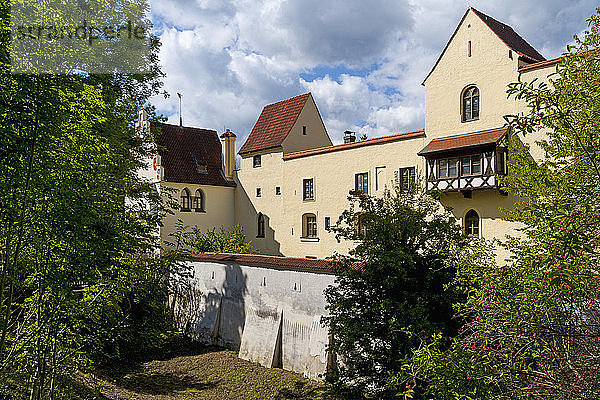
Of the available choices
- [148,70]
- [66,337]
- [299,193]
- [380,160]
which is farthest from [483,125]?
[66,337]

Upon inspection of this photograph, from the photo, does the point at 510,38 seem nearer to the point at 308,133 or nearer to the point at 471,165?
the point at 471,165

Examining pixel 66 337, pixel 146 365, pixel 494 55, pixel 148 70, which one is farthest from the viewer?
pixel 494 55

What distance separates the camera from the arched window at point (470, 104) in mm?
19375

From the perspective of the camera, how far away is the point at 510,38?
19.2 metres

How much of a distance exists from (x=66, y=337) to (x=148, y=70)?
10.8 meters

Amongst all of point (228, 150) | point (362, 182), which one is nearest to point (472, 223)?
point (362, 182)

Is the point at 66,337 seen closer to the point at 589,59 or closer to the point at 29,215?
the point at 29,215

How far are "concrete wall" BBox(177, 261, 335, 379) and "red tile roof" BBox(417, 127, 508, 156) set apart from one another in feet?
29.8

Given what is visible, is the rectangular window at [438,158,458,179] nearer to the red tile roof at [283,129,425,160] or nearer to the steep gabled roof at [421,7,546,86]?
the red tile roof at [283,129,425,160]

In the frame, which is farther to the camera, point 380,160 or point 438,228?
point 380,160

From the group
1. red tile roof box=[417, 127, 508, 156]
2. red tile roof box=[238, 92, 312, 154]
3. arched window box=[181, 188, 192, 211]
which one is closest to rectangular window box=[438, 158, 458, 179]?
red tile roof box=[417, 127, 508, 156]

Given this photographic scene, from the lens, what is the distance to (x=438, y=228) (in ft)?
30.3

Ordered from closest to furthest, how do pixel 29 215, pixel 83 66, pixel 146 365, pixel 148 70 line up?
pixel 29 215, pixel 83 66, pixel 146 365, pixel 148 70

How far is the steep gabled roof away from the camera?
18.7 metres
